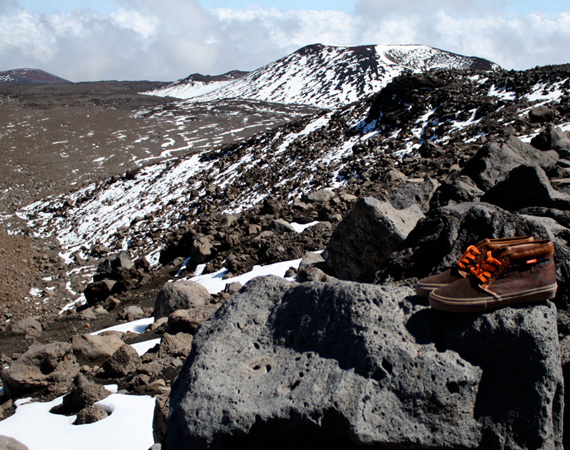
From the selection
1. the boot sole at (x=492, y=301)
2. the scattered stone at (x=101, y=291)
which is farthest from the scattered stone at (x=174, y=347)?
the scattered stone at (x=101, y=291)

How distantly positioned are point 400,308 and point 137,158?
36.1 meters

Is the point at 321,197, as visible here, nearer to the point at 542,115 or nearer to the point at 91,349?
the point at 542,115

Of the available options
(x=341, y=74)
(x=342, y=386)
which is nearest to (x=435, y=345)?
(x=342, y=386)

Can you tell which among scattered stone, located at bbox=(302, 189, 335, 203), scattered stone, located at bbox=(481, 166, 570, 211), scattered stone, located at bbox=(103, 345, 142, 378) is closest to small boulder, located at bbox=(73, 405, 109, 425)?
scattered stone, located at bbox=(103, 345, 142, 378)

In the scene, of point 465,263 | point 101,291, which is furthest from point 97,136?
point 465,263

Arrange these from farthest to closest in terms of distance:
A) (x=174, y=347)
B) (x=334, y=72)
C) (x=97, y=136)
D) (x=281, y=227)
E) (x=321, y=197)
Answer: (x=334, y=72) < (x=97, y=136) < (x=321, y=197) < (x=281, y=227) < (x=174, y=347)

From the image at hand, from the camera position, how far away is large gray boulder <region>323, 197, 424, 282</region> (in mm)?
5496

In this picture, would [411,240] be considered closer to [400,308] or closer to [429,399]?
[400,308]

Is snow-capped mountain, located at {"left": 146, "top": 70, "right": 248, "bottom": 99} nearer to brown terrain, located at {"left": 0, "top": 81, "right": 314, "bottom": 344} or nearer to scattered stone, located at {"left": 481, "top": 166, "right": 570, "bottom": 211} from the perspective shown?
brown terrain, located at {"left": 0, "top": 81, "right": 314, "bottom": 344}

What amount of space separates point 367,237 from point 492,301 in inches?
137

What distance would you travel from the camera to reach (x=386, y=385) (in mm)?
2178

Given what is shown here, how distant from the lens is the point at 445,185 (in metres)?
7.39

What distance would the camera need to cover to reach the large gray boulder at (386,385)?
2.11 metres

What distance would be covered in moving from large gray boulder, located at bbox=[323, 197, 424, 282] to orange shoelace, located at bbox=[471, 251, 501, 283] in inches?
118
